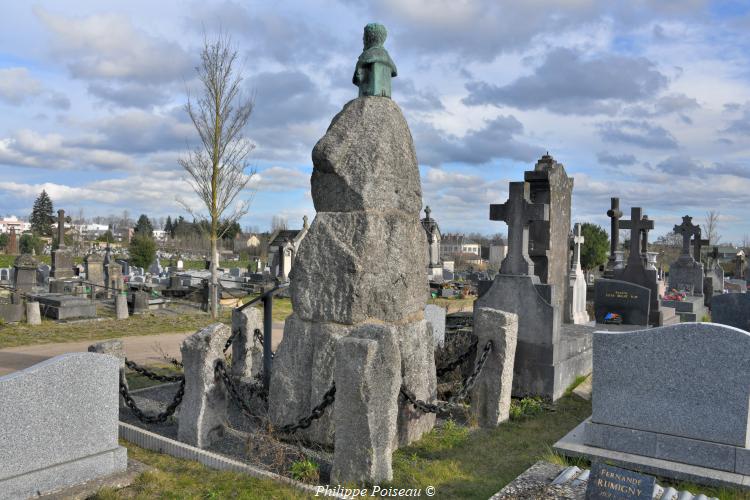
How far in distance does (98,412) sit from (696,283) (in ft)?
74.9

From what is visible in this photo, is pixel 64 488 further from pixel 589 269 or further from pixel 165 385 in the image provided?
pixel 589 269

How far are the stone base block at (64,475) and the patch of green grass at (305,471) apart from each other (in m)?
1.59

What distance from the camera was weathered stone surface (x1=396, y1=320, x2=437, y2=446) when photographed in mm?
5801

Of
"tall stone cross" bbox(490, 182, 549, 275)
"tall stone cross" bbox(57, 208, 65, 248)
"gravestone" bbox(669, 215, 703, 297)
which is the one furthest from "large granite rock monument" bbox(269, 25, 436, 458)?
"tall stone cross" bbox(57, 208, 65, 248)

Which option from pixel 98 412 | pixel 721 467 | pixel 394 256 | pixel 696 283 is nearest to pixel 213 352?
pixel 98 412

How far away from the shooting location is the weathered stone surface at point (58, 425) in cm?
428

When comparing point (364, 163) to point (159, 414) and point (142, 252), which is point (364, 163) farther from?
point (142, 252)

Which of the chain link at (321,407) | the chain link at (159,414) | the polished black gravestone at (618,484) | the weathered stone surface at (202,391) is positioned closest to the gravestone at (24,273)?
the chain link at (159,414)

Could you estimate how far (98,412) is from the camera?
4.88 m

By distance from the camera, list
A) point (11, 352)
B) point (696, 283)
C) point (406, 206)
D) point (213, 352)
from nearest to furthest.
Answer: point (213, 352) < point (406, 206) < point (11, 352) < point (696, 283)

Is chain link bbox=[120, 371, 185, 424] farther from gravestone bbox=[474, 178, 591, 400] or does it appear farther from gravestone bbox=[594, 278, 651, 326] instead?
gravestone bbox=[594, 278, 651, 326]

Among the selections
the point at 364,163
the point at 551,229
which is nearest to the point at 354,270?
the point at 364,163

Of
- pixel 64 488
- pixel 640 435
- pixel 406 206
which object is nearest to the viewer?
pixel 64 488

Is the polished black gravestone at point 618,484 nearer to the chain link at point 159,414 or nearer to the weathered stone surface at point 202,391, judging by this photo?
the weathered stone surface at point 202,391
